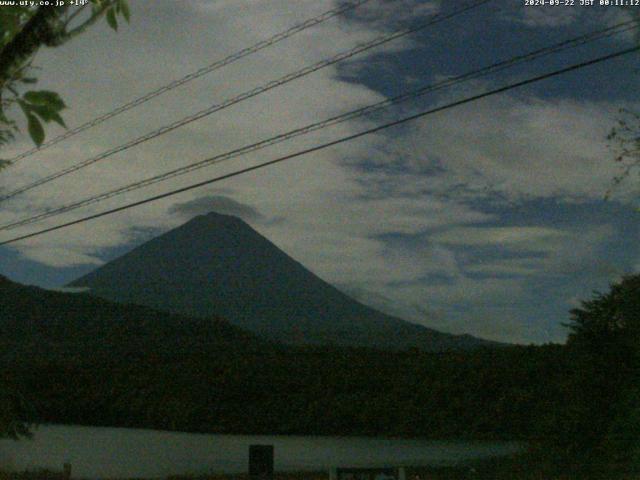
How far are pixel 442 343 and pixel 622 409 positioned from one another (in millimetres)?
10808

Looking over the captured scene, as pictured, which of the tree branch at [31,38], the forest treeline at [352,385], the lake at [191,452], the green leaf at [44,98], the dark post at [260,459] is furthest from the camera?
the lake at [191,452]

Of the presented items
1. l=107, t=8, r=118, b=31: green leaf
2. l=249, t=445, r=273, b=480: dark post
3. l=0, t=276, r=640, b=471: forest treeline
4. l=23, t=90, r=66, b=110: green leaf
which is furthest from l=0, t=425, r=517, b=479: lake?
l=23, t=90, r=66, b=110: green leaf

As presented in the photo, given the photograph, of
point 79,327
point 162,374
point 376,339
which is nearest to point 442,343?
point 376,339

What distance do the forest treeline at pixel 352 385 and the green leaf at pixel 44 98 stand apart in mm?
11640

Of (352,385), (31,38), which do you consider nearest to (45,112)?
(31,38)

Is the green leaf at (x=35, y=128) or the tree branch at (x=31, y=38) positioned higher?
the tree branch at (x=31, y=38)

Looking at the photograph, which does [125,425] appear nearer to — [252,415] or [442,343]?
[252,415]

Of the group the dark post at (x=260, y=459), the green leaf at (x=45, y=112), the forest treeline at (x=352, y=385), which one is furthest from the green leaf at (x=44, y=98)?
the dark post at (x=260, y=459)

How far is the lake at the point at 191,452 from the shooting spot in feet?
55.9

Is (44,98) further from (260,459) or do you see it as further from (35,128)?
(260,459)

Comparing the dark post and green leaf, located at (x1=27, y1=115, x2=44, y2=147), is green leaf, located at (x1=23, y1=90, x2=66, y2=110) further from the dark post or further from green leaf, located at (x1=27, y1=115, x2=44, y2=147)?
the dark post

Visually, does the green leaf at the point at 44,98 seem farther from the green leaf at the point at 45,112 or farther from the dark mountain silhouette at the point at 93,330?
the dark mountain silhouette at the point at 93,330

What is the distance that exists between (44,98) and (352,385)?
15862mm

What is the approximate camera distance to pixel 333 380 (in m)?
19.0
